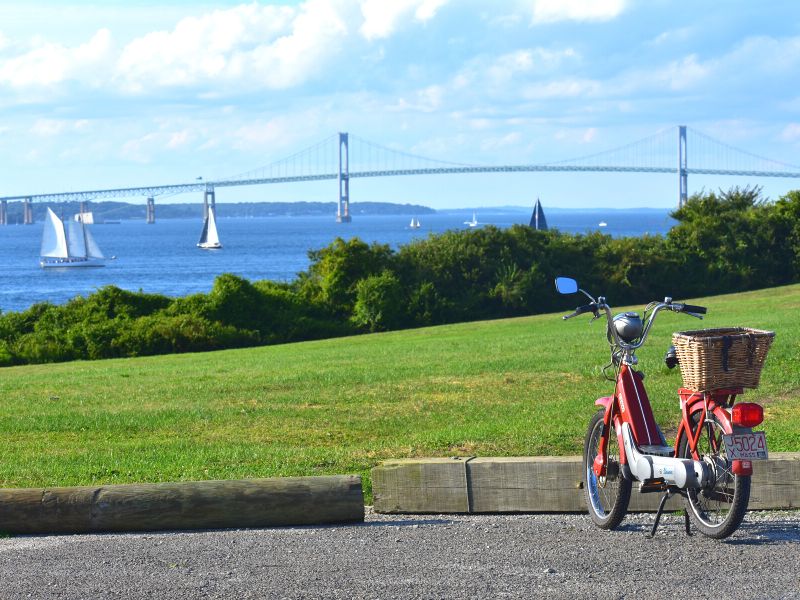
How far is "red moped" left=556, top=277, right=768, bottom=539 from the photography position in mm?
5480

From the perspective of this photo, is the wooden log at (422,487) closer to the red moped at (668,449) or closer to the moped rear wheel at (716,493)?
the red moped at (668,449)

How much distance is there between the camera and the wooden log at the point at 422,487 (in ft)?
21.8

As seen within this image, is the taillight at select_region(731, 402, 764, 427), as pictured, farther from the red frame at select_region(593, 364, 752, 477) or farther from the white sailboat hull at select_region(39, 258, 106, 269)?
the white sailboat hull at select_region(39, 258, 106, 269)

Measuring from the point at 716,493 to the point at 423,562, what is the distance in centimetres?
155

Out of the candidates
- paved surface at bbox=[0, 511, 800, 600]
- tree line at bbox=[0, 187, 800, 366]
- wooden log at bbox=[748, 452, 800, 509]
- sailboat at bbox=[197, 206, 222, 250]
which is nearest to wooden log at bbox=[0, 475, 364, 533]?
paved surface at bbox=[0, 511, 800, 600]

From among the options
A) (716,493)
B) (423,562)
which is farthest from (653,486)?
(423,562)

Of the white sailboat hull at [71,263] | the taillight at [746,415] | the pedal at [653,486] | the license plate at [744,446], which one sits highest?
the taillight at [746,415]

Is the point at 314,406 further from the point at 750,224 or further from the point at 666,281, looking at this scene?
the point at 750,224

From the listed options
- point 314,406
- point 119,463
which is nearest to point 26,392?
point 314,406

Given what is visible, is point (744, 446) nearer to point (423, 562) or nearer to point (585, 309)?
point (585, 309)

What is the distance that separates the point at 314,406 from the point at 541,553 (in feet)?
19.2

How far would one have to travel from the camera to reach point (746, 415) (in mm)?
5473

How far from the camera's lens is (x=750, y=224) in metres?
37.2

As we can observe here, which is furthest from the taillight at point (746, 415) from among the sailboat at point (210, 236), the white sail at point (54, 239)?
the sailboat at point (210, 236)
